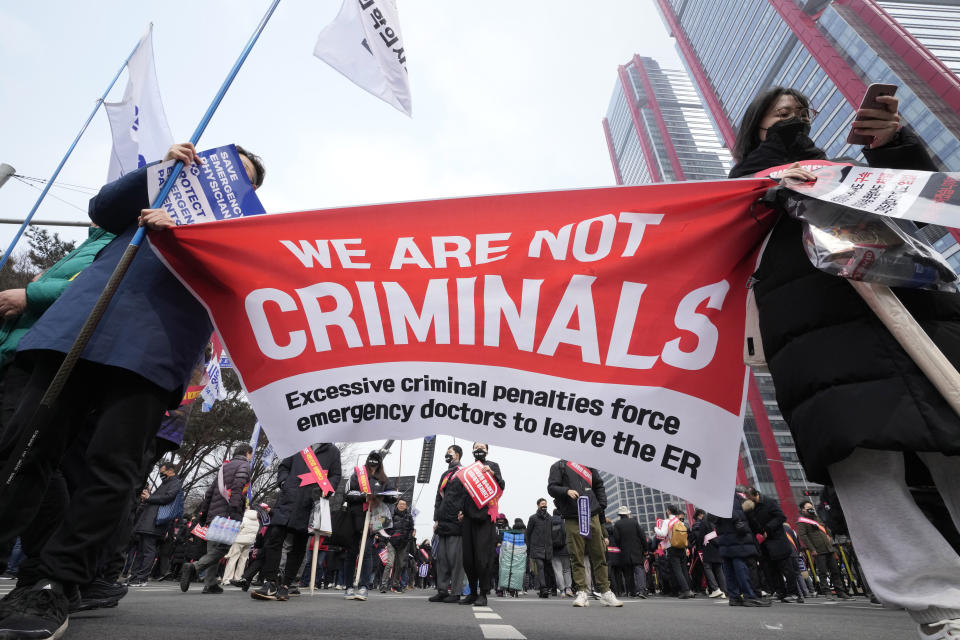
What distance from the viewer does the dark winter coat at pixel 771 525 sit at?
8656 millimetres

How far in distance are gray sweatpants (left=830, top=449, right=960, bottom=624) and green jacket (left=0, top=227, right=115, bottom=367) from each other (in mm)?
3504

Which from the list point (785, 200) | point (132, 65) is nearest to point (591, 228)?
point (785, 200)

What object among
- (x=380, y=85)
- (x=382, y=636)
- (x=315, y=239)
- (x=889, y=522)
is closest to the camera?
(x=889, y=522)

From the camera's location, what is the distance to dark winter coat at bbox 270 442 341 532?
5.46 m

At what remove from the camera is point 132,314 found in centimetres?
225

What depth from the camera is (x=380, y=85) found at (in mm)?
3744

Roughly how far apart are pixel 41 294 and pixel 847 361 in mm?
3534

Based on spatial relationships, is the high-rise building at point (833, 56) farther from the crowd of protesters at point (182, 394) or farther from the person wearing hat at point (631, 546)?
the crowd of protesters at point (182, 394)

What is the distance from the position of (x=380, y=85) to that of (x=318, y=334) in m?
2.13

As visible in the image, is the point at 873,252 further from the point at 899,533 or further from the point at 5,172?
the point at 5,172

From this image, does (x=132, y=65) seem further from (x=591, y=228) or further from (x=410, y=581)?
(x=410, y=581)

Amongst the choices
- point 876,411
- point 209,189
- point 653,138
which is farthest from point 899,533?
point 653,138

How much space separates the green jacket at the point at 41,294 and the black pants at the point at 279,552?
3.19 metres

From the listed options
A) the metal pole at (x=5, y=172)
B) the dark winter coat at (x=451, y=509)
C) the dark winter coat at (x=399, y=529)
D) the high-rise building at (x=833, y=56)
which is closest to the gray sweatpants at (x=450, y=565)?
the dark winter coat at (x=451, y=509)
